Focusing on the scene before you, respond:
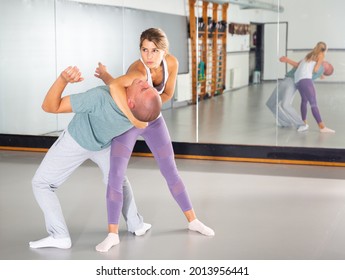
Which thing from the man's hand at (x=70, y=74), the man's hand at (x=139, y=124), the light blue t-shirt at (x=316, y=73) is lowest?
the man's hand at (x=139, y=124)

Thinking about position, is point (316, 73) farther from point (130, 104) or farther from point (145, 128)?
point (130, 104)

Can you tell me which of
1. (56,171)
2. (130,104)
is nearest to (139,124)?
(130,104)

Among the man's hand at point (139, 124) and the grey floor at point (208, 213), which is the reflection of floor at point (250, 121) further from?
the man's hand at point (139, 124)

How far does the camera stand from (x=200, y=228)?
4168 millimetres

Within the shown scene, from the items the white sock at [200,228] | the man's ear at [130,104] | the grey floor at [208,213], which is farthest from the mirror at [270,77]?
the man's ear at [130,104]

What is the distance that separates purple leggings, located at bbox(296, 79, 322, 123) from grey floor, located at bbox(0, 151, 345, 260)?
608mm

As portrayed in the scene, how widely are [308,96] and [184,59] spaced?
1458 millimetres

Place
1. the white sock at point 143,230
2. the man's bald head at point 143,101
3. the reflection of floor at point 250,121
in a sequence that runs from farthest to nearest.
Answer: the reflection of floor at point 250,121 < the white sock at point 143,230 < the man's bald head at point 143,101

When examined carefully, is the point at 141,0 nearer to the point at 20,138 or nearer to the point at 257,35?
the point at 257,35

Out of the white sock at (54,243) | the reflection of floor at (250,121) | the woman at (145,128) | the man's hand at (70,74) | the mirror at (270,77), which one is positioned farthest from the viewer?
the reflection of floor at (250,121)

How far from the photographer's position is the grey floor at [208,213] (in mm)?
3809

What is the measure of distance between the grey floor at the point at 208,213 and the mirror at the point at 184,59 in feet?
1.44

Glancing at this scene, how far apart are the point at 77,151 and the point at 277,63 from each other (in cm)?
346
